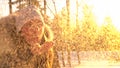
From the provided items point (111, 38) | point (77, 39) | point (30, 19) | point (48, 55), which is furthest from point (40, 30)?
point (111, 38)

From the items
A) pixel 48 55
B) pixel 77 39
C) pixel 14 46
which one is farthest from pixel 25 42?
pixel 77 39

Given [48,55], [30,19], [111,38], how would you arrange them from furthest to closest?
[111,38] → [48,55] → [30,19]

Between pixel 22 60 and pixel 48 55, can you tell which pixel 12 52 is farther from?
pixel 48 55

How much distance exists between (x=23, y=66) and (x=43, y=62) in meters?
0.27

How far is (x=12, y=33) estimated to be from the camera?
3268 millimetres

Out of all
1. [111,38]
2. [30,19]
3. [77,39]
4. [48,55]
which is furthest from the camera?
[111,38]

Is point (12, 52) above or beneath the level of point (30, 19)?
beneath

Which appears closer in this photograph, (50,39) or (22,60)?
(22,60)

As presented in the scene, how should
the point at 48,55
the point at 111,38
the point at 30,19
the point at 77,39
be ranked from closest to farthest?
the point at 30,19, the point at 48,55, the point at 77,39, the point at 111,38

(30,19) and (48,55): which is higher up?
(30,19)

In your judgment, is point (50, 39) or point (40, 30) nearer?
point (40, 30)

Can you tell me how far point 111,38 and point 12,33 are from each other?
2907 centimetres

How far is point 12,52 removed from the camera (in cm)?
323

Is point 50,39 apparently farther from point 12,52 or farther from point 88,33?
point 88,33
